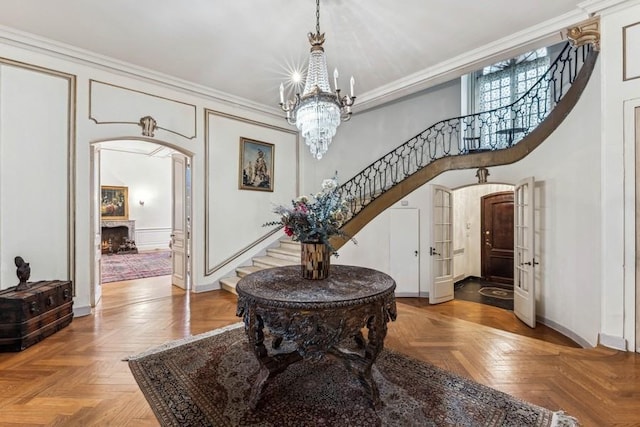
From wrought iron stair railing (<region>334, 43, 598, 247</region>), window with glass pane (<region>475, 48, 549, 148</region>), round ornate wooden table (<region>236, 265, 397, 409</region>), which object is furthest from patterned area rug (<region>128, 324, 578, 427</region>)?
window with glass pane (<region>475, 48, 549, 148</region>)

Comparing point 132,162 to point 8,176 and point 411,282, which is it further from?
point 411,282

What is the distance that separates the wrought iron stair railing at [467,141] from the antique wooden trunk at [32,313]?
13.3ft

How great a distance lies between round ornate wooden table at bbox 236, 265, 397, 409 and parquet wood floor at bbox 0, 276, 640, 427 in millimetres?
845

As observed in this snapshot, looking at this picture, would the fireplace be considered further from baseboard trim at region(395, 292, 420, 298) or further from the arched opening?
the arched opening

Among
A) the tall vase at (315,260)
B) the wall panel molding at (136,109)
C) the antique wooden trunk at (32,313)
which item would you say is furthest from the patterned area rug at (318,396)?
the wall panel molding at (136,109)

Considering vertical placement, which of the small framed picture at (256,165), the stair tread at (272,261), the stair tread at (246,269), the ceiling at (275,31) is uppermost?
the ceiling at (275,31)

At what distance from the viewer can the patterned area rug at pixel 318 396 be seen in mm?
1861

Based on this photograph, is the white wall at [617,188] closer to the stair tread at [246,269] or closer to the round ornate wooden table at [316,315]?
the round ornate wooden table at [316,315]

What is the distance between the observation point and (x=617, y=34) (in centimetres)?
297

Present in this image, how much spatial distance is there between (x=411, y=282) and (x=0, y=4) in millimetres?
6683

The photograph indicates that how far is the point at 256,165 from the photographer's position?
6062mm

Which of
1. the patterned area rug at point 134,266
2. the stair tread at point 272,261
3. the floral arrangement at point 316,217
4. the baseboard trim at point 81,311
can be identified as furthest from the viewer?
the patterned area rug at point 134,266

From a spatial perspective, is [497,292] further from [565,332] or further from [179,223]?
[179,223]

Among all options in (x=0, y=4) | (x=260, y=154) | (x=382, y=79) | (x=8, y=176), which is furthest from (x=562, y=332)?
(x=0, y=4)
